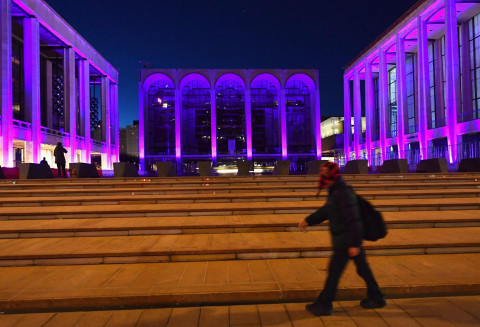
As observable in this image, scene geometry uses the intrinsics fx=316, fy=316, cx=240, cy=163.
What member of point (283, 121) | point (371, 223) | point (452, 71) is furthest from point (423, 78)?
point (371, 223)

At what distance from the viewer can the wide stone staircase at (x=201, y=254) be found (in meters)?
3.77

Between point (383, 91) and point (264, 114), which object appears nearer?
point (383, 91)

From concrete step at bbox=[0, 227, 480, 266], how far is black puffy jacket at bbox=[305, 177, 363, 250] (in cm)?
195

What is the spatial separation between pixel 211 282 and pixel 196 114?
159 ft

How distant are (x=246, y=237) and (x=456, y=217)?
4342 mm

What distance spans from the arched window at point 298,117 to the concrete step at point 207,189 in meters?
41.5

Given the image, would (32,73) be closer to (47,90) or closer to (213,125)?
(47,90)

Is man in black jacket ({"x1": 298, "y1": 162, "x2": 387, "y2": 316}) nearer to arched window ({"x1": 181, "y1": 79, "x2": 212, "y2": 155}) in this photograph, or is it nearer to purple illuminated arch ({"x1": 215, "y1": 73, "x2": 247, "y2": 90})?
purple illuminated arch ({"x1": 215, "y1": 73, "x2": 247, "y2": 90})

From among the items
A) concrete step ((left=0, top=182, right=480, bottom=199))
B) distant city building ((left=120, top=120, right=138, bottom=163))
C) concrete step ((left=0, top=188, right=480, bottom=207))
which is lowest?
concrete step ((left=0, top=188, right=480, bottom=207))

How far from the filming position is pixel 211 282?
13.3 feet

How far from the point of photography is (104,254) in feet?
15.9

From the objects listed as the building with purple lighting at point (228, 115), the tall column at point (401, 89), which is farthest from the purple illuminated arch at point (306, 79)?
the tall column at point (401, 89)

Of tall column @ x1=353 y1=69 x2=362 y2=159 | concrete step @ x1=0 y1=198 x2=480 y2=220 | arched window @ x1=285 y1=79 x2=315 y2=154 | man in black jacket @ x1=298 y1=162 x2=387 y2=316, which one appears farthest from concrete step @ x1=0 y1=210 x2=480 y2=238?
arched window @ x1=285 y1=79 x2=315 y2=154

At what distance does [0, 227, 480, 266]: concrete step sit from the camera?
4.82m
